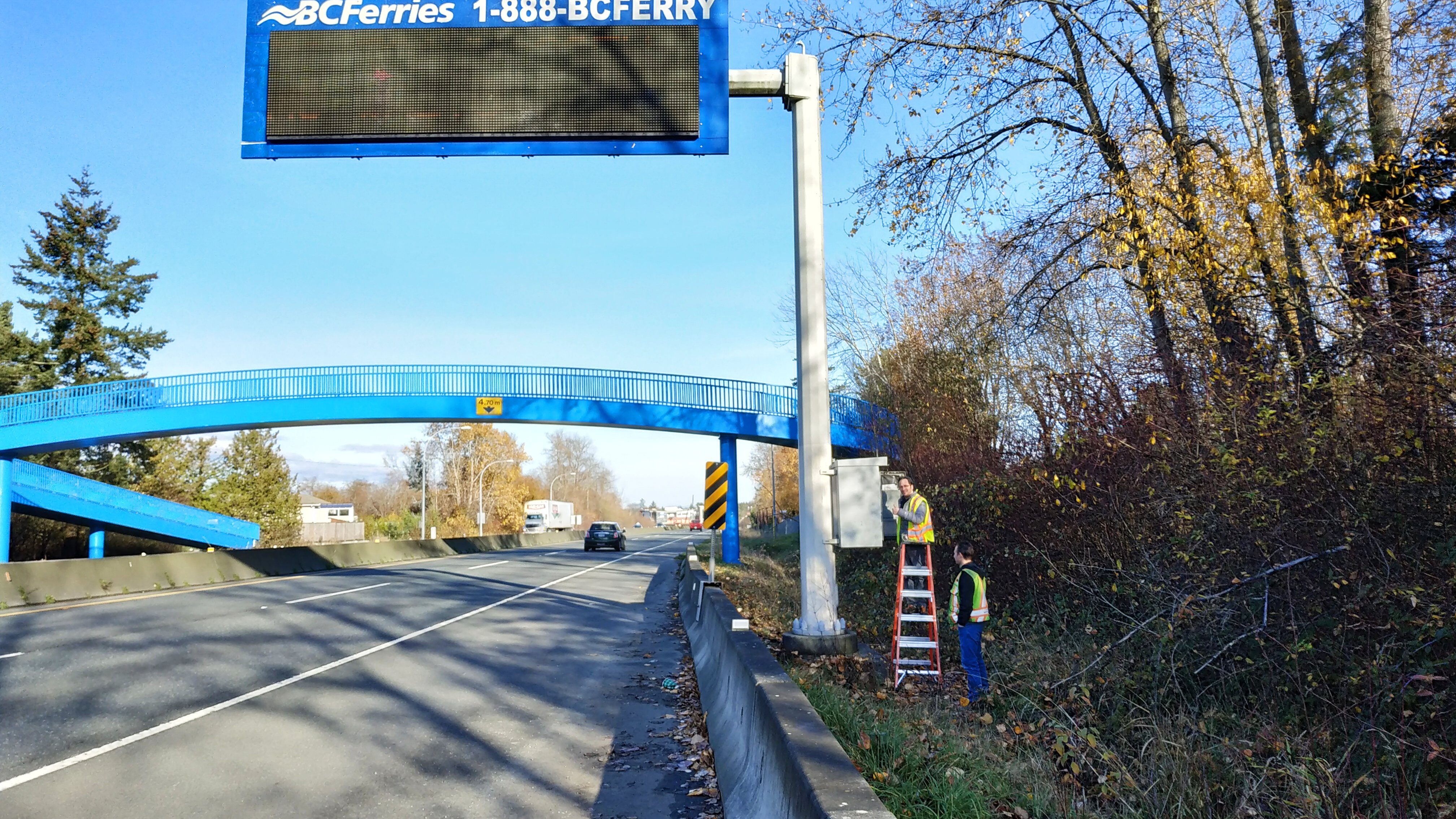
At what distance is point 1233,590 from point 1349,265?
3252mm

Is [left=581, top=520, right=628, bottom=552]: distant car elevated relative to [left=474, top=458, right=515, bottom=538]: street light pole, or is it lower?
lower

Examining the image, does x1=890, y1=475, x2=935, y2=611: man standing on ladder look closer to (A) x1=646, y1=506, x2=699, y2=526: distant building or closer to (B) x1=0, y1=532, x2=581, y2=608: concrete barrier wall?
(B) x1=0, y1=532, x2=581, y2=608: concrete barrier wall

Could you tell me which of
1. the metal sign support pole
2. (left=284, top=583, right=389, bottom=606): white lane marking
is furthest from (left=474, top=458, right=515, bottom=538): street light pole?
the metal sign support pole

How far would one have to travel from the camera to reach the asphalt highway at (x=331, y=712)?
553 cm

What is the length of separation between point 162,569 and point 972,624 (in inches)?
813

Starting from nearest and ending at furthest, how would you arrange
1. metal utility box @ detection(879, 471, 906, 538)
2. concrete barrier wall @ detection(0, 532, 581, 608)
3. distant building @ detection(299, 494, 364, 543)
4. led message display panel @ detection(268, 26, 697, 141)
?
metal utility box @ detection(879, 471, 906, 538) < led message display panel @ detection(268, 26, 697, 141) < concrete barrier wall @ detection(0, 532, 581, 608) < distant building @ detection(299, 494, 364, 543)

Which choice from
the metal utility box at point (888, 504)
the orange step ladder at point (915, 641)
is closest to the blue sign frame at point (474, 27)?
the metal utility box at point (888, 504)

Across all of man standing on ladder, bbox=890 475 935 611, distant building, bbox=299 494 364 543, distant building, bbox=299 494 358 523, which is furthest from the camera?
distant building, bbox=299 494 358 523

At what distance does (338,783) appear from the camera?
19.0 ft

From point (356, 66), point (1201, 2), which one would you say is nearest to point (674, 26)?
point (356, 66)

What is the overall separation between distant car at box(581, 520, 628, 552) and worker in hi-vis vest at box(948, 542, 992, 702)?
134 ft

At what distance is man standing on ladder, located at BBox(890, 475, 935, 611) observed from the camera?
33.4 ft

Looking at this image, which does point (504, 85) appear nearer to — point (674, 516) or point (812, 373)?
point (812, 373)

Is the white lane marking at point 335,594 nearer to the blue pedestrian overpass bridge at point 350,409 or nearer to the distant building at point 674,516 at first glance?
the blue pedestrian overpass bridge at point 350,409
